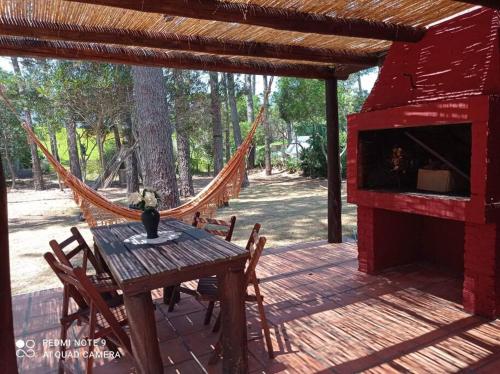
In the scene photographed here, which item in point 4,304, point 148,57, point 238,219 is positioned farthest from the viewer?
point 238,219

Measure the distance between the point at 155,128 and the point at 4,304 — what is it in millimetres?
3270

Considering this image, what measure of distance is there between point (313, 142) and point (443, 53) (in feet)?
28.7

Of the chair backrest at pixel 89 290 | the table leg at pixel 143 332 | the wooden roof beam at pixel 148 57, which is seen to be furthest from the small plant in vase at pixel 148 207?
the wooden roof beam at pixel 148 57

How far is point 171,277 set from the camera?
1.48 metres

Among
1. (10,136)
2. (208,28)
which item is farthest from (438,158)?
(10,136)

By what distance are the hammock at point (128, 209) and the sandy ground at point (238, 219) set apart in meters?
0.79

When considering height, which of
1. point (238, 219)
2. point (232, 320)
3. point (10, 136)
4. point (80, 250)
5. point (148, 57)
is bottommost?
point (238, 219)

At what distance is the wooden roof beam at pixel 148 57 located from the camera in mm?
2236

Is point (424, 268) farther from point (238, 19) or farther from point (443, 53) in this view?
point (238, 19)

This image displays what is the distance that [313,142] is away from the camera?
11.1m

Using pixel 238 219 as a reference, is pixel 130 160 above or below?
above

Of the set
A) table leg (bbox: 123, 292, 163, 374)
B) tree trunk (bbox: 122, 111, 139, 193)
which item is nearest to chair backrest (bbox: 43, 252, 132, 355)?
table leg (bbox: 123, 292, 163, 374)

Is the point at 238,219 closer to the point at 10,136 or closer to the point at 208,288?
the point at 208,288

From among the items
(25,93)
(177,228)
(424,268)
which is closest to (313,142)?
(25,93)
